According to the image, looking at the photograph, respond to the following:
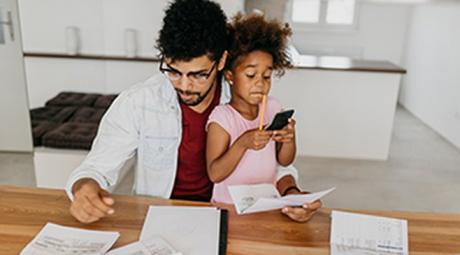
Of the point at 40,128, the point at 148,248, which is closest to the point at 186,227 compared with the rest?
the point at 148,248

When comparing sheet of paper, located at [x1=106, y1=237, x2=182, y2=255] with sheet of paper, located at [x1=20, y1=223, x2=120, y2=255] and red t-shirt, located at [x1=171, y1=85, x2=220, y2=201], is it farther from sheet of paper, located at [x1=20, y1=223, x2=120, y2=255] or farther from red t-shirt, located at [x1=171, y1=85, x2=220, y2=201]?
red t-shirt, located at [x1=171, y1=85, x2=220, y2=201]

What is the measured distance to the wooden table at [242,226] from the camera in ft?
3.50

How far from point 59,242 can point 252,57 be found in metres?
0.75

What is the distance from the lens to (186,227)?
1115 mm

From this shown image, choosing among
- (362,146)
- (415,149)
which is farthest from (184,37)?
(415,149)

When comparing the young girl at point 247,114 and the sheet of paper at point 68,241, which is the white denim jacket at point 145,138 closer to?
the young girl at point 247,114

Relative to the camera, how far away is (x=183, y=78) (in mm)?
1271

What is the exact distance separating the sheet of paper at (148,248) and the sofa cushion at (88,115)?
2078mm

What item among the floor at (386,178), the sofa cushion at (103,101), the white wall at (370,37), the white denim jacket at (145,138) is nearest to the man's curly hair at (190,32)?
the white denim jacket at (145,138)

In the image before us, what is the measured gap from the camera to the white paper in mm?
1038

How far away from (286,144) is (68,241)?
0.69m

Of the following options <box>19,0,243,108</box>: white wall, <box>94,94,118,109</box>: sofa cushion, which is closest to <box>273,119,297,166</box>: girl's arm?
<box>94,94,118,109</box>: sofa cushion

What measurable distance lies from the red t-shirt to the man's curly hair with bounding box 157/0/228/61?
28 centimetres

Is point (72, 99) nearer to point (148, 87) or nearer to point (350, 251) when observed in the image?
point (148, 87)
